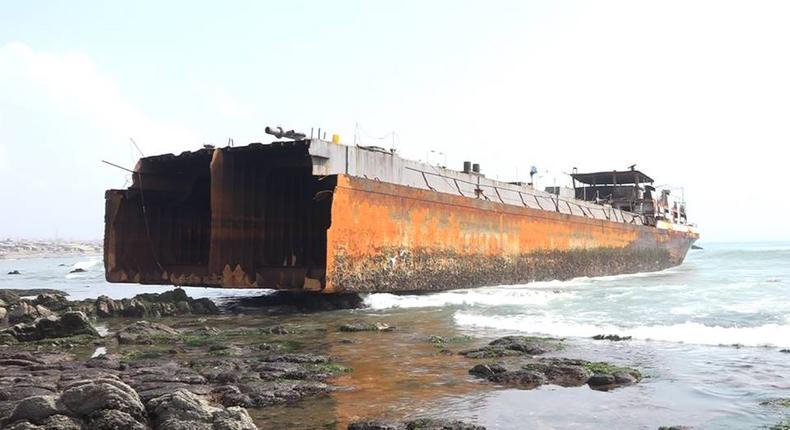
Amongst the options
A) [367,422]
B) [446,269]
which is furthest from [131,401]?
[446,269]

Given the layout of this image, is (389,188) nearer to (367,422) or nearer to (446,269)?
(446,269)

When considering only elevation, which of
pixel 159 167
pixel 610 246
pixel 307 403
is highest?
pixel 159 167

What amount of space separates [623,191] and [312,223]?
850 inches

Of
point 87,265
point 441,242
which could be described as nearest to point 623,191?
point 441,242

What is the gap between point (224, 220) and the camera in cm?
1314

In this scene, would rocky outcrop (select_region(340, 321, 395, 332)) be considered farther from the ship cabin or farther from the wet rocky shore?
the ship cabin

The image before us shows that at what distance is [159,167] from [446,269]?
23.7ft

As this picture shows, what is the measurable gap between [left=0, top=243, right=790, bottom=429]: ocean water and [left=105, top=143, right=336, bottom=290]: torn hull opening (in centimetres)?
194

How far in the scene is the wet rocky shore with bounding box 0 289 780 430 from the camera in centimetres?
448

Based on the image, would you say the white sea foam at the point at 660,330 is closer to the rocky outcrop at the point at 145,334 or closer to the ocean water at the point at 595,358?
the ocean water at the point at 595,358

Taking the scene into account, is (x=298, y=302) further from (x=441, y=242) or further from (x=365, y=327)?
(x=365, y=327)

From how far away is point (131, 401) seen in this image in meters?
4.55

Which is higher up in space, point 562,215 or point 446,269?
point 562,215

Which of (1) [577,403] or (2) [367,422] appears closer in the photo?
(2) [367,422]
